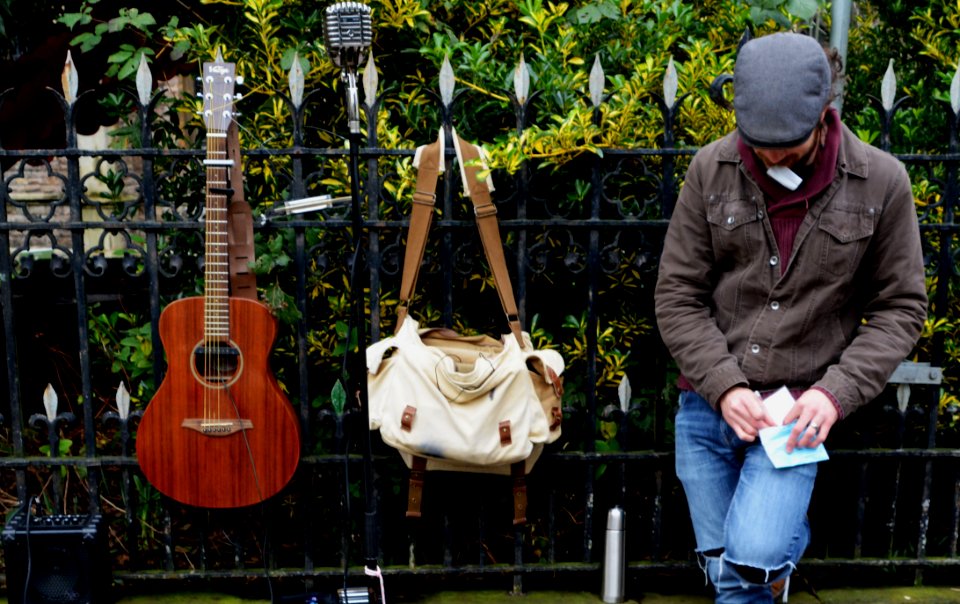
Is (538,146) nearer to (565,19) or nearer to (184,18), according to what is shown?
(565,19)

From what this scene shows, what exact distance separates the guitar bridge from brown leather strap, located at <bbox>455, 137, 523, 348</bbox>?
102 centimetres

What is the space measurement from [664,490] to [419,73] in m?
1.98

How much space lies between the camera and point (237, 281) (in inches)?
132

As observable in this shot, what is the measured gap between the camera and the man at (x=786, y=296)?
2729 mm

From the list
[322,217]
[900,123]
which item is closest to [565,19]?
[322,217]

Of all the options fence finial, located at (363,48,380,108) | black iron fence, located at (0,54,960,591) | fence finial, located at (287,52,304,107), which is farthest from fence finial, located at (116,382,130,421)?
fence finial, located at (363,48,380,108)

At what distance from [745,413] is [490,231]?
3.53 ft

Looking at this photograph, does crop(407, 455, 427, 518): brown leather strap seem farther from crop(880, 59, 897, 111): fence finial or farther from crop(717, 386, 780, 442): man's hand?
crop(880, 59, 897, 111): fence finial

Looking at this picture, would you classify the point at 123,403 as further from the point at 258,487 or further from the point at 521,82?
the point at 521,82

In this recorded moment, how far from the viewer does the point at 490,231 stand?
129 inches

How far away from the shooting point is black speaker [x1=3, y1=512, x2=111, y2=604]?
10.7ft

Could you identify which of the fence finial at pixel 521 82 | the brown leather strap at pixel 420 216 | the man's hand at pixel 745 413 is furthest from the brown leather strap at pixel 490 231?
the man's hand at pixel 745 413

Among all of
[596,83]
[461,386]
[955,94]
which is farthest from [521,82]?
[955,94]

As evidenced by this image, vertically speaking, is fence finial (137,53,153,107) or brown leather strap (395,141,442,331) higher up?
fence finial (137,53,153,107)
